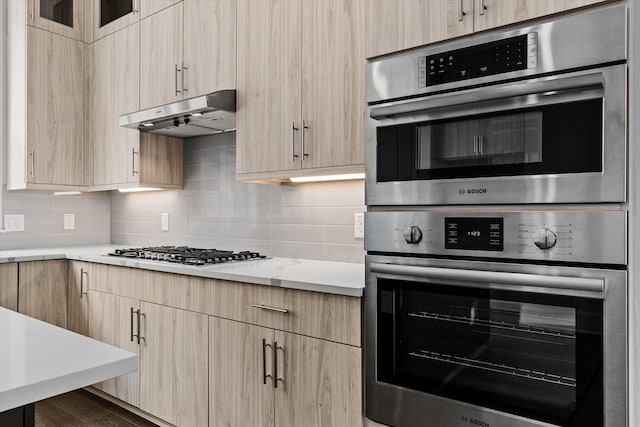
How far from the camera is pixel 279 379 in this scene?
6.30ft

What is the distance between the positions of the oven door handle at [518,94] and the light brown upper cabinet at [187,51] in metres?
1.20

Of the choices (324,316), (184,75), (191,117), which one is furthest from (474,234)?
(184,75)

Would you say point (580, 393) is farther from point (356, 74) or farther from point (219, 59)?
point (219, 59)

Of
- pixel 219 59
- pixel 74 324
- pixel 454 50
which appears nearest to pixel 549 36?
pixel 454 50

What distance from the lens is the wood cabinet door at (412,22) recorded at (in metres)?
1.47

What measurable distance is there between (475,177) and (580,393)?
657mm

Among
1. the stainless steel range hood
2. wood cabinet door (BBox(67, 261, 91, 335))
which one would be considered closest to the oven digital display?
the stainless steel range hood

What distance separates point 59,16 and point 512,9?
10.4 feet

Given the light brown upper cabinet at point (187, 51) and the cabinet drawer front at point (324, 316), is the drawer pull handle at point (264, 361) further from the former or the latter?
the light brown upper cabinet at point (187, 51)

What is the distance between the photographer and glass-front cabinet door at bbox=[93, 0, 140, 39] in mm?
3029

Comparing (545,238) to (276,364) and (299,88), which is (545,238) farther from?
(299,88)

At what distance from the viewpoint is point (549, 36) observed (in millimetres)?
1312

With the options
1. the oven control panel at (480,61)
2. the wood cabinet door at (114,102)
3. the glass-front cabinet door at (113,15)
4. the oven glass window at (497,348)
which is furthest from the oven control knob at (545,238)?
the glass-front cabinet door at (113,15)

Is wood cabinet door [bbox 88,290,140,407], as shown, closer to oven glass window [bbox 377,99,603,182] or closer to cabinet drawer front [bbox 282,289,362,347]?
cabinet drawer front [bbox 282,289,362,347]
